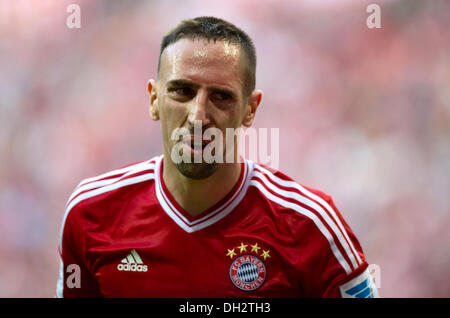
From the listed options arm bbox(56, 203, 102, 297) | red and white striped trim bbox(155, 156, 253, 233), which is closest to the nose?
red and white striped trim bbox(155, 156, 253, 233)

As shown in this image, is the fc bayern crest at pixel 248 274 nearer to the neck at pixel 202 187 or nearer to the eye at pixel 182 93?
the neck at pixel 202 187

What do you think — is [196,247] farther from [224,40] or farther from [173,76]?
[224,40]

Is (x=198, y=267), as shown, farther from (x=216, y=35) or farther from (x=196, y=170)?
(x=216, y=35)

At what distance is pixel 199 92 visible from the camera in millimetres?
2207

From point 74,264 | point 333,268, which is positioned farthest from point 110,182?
point 333,268

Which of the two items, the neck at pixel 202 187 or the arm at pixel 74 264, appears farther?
the arm at pixel 74 264

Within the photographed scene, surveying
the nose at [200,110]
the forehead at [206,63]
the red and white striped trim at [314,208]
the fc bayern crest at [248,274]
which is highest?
the forehead at [206,63]

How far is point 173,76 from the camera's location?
2.25 m

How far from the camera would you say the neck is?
2.39 m

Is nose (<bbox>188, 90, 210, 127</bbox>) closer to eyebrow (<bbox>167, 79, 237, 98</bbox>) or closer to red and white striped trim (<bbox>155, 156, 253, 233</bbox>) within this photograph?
eyebrow (<bbox>167, 79, 237, 98</bbox>)

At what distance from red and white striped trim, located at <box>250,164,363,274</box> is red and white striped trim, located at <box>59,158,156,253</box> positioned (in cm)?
57

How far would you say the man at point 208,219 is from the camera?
7.35 feet

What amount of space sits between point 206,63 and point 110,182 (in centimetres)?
86

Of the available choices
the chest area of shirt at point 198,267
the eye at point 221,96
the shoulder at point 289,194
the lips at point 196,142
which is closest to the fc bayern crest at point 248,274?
the chest area of shirt at point 198,267
